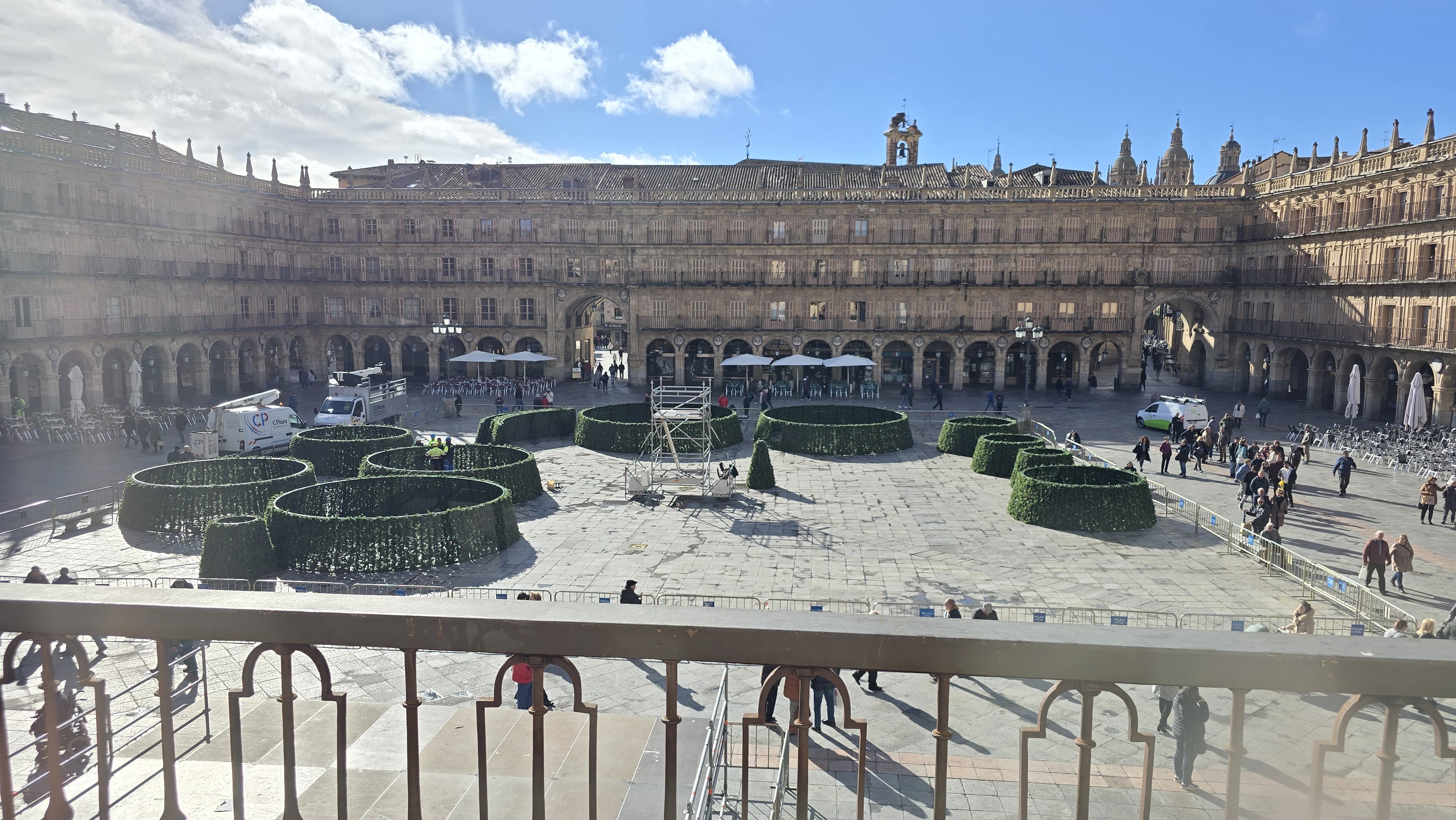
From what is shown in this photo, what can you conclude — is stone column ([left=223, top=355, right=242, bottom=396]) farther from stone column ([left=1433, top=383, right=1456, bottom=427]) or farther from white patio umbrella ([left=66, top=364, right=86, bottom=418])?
white patio umbrella ([left=66, top=364, right=86, bottom=418])

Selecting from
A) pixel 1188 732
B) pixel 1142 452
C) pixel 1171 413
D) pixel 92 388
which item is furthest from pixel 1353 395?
pixel 92 388

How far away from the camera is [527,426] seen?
1310 inches

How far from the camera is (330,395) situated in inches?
1459

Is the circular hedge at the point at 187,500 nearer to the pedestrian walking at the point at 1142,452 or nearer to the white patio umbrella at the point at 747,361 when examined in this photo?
the pedestrian walking at the point at 1142,452

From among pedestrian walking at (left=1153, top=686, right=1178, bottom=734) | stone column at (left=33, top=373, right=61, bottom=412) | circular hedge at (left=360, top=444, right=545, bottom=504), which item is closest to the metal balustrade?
pedestrian walking at (left=1153, top=686, right=1178, bottom=734)

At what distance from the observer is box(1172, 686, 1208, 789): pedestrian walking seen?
9305 millimetres

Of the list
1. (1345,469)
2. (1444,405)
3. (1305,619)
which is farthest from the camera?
(1444,405)

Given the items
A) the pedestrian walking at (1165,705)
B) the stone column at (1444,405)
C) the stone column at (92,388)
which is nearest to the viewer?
the pedestrian walking at (1165,705)

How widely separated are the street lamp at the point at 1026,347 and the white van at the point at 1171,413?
462 centimetres

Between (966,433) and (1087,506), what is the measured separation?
1012 centimetres

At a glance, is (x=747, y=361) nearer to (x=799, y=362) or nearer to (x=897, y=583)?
(x=799, y=362)

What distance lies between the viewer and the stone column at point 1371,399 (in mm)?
41344

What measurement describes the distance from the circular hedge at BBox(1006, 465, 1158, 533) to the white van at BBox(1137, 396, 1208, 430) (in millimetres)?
13924

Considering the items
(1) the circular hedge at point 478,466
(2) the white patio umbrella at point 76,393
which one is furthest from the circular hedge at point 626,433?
(2) the white patio umbrella at point 76,393
